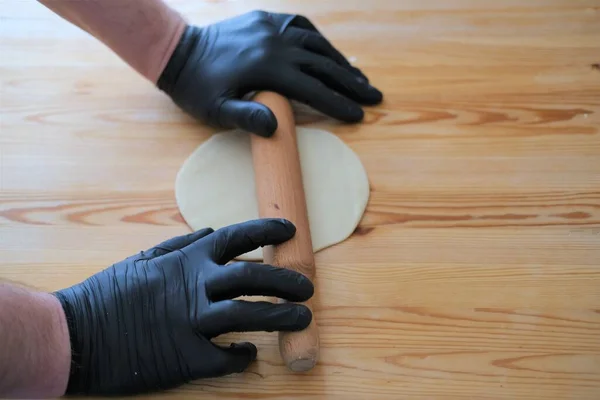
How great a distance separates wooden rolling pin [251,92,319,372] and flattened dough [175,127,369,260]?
42 mm

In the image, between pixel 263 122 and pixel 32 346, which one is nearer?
pixel 32 346

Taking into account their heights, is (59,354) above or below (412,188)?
below

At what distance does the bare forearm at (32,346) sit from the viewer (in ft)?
2.22

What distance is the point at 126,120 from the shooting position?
3.30ft

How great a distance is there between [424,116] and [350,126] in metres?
0.13

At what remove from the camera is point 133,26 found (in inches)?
36.3

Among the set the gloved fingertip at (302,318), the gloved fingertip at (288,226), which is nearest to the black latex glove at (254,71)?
the gloved fingertip at (288,226)

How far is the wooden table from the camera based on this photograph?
2.57 feet

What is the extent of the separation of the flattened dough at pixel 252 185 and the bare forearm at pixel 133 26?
0.55 ft

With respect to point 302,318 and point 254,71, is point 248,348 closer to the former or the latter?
point 302,318

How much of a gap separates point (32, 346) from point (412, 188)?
585 mm

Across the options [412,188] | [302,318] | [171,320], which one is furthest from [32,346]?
[412,188]

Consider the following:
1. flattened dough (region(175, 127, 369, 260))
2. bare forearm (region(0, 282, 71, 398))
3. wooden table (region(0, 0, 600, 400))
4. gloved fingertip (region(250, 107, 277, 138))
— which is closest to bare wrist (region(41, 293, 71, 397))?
bare forearm (region(0, 282, 71, 398))

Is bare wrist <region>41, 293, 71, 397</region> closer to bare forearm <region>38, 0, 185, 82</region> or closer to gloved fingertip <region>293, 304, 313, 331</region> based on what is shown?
gloved fingertip <region>293, 304, 313, 331</region>
